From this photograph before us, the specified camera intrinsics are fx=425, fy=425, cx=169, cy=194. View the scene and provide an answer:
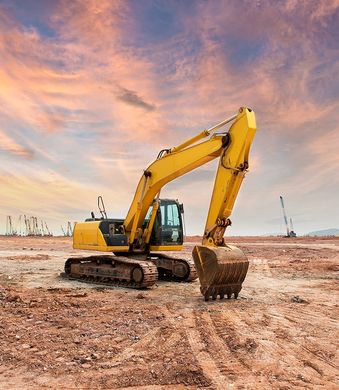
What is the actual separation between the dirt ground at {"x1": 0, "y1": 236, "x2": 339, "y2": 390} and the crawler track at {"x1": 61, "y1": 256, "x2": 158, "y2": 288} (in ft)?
2.38

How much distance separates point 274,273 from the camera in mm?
19688

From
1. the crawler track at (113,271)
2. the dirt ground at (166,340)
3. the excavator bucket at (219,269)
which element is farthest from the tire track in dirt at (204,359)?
the crawler track at (113,271)

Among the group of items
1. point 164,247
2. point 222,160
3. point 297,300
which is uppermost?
point 222,160

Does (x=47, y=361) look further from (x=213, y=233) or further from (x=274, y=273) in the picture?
(x=274, y=273)

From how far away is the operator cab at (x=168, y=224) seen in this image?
1569 centimetres

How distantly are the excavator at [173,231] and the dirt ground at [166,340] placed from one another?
882 millimetres

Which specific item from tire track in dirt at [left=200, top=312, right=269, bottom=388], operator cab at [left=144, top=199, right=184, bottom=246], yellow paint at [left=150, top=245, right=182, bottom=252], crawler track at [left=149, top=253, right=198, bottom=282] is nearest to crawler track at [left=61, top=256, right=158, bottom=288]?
yellow paint at [left=150, top=245, right=182, bottom=252]

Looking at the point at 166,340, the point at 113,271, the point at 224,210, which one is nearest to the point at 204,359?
the point at 166,340

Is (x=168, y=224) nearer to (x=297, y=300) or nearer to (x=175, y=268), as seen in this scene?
(x=175, y=268)

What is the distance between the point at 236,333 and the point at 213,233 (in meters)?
3.62

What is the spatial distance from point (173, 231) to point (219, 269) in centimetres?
534

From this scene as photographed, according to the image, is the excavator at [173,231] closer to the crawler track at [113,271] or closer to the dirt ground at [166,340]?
the crawler track at [113,271]

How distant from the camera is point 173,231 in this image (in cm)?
1592

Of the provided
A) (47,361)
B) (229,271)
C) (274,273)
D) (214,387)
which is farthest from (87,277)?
(214,387)
